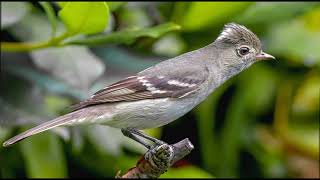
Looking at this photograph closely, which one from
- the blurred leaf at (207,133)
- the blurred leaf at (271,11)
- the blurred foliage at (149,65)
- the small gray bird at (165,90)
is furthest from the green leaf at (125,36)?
the blurred leaf at (207,133)

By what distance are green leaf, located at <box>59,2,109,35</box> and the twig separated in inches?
32.5

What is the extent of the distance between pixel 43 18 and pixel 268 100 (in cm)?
145

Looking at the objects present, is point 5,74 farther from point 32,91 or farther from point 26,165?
point 26,165

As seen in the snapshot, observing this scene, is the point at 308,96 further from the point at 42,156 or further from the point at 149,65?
the point at 42,156

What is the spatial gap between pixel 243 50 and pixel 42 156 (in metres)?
1.24

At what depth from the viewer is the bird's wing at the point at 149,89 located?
11.6 feet

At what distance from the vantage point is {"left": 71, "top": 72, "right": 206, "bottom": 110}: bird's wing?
354 cm

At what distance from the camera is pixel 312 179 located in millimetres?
5066

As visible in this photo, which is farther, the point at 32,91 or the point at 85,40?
the point at 32,91

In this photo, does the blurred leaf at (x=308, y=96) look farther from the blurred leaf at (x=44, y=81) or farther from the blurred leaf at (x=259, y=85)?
the blurred leaf at (x=44, y=81)

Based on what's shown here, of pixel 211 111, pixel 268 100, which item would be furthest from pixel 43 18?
pixel 268 100

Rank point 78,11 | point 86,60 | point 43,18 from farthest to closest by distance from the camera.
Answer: point 43,18 → point 86,60 → point 78,11

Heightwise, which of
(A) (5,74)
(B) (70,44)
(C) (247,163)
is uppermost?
(B) (70,44)

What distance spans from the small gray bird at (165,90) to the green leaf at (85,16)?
0.34 meters
